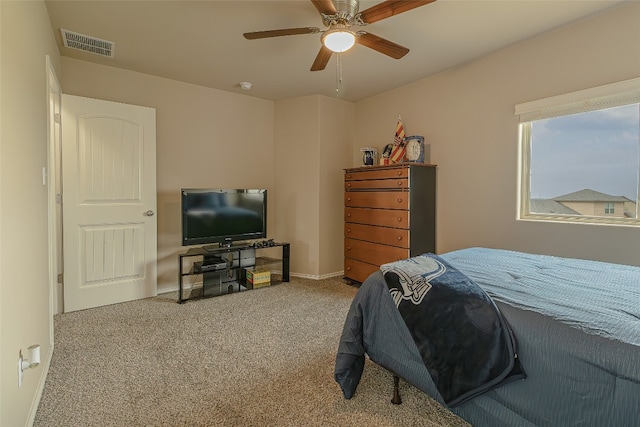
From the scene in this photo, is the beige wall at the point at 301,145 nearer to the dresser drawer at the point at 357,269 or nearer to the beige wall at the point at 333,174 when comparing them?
the beige wall at the point at 333,174

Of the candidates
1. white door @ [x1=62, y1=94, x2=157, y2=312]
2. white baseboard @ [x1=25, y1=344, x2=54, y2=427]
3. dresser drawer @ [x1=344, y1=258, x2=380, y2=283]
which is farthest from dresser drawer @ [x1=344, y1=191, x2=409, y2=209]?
white baseboard @ [x1=25, y1=344, x2=54, y2=427]

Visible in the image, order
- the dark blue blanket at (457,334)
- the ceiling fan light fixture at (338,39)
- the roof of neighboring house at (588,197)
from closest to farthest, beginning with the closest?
1. the dark blue blanket at (457,334)
2. the ceiling fan light fixture at (338,39)
3. the roof of neighboring house at (588,197)

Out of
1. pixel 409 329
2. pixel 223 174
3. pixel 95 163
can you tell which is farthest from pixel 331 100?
pixel 409 329

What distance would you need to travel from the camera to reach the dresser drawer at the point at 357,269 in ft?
12.3

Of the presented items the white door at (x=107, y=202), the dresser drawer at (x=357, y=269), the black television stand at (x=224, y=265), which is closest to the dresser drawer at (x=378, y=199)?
the dresser drawer at (x=357, y=269)

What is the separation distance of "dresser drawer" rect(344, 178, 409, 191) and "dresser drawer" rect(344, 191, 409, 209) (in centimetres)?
5

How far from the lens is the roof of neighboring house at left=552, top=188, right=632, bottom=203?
2.45 m

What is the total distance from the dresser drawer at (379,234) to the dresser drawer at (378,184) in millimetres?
447

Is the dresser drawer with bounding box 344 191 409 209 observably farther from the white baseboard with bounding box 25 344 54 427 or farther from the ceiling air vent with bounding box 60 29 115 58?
the white baseboard with bounding box 25 344 54 427

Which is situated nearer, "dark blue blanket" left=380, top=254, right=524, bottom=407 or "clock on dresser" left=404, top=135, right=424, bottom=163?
"dark blue blanket" left=380, top=254, right=524, bottom=407

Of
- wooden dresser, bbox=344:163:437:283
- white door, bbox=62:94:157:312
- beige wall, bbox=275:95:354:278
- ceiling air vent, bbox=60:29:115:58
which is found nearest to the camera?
ceiling air vent, bbox=60:29:115:58

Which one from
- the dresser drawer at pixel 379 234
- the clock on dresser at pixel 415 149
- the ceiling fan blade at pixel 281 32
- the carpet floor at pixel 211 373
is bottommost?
the carpet floor at pixel 211 373

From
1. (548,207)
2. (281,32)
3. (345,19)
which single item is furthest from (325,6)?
(548,207)

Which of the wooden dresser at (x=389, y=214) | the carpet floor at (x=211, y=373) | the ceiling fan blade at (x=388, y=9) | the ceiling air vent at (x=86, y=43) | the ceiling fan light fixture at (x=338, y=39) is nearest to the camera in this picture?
the carpet floor at (x=211, y=373)
